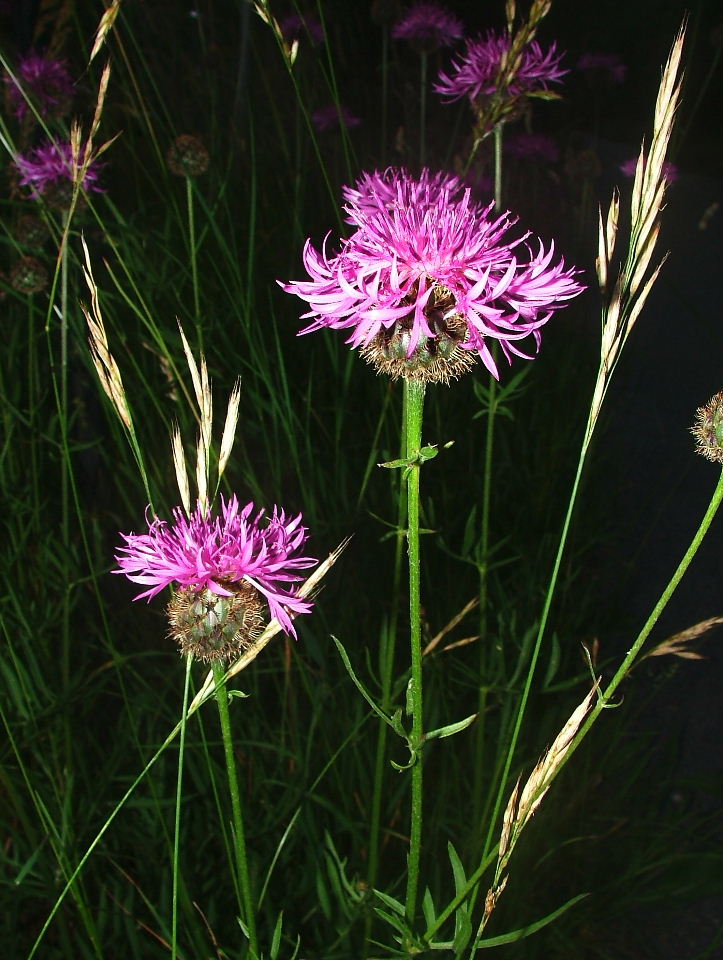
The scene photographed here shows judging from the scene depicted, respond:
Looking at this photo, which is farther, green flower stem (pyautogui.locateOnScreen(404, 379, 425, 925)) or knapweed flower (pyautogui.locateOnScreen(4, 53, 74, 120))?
knapweed flower (pyautogui.locateOnScreen(4, 53, 74, 120))

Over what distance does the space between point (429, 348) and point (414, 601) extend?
7.0 inches

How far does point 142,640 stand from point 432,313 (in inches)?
34.4

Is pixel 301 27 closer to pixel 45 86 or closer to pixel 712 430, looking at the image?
pixel 45 86

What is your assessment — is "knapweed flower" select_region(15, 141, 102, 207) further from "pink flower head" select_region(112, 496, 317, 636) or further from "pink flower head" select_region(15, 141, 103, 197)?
"pink flower head" select_region(112, 496, 317, 636)

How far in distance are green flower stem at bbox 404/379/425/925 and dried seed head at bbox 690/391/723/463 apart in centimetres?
24

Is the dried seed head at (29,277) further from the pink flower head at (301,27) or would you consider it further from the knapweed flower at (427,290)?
the pink flower head at (301,27)

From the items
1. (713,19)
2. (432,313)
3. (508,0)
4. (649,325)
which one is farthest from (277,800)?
(713,19)

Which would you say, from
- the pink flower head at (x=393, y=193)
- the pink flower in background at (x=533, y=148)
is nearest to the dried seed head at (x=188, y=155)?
the pink flower head at (x=393, y=193)

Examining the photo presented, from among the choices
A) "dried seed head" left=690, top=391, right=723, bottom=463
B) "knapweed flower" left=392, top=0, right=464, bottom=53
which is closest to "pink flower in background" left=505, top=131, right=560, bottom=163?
"knapweed flower" left=392, top=0, right=464, bottom=53

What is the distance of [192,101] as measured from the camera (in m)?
2.52

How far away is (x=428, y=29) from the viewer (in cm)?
200

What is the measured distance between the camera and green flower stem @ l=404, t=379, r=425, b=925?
2.00 feet

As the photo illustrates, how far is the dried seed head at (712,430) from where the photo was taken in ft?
2.31

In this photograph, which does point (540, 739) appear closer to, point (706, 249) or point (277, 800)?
point (277, 800)
